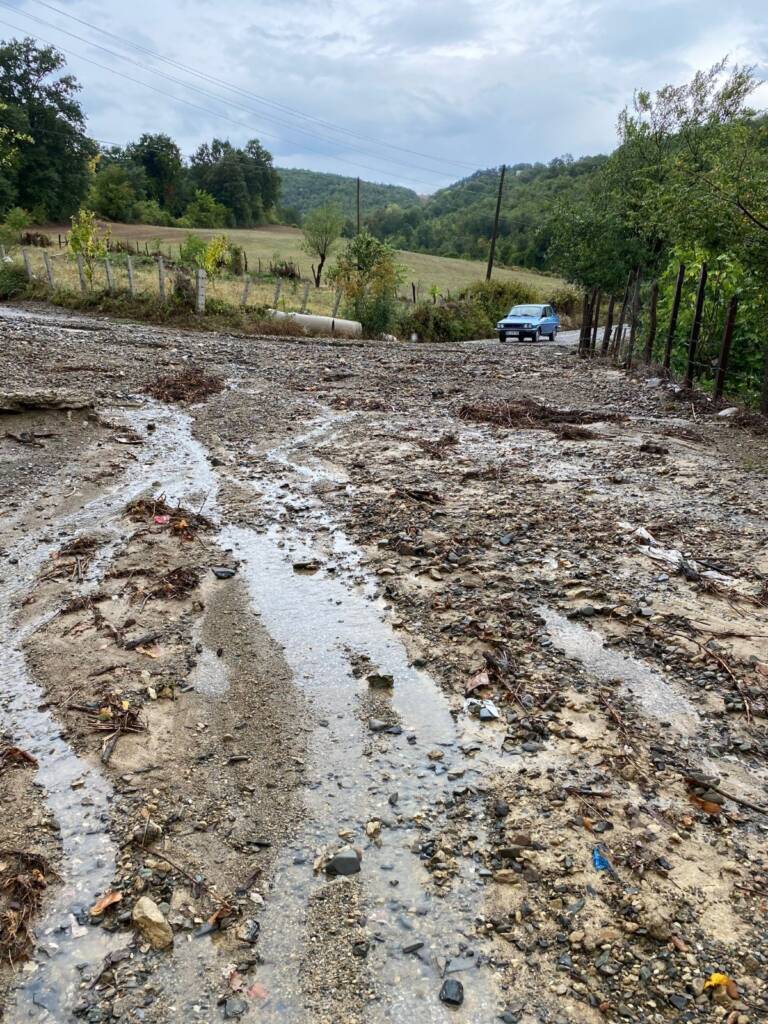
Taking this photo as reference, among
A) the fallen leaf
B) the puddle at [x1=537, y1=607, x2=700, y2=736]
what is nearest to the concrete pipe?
the puddle at [x1=537, y1=607, x2=700, y2=736]

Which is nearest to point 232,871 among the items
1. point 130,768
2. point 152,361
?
point 130,768

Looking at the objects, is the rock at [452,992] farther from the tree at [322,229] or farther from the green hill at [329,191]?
the green hill at [329,191]

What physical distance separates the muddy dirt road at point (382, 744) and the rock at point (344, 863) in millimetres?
11

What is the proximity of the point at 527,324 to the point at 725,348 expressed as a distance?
19.2 m

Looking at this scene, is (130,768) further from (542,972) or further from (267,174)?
(267,174)

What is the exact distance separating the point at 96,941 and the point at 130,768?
951 mm

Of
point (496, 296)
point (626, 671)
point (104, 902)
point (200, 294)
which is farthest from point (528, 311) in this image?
point (104, 902)

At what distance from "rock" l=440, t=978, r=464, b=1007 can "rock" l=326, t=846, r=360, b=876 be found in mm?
576

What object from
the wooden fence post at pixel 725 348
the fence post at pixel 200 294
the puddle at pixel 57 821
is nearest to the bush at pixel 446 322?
the fence post at pixel 200 294

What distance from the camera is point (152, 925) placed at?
2447 mm

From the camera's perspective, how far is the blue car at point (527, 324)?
29344 mm

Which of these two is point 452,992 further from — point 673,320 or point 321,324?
point 321,324

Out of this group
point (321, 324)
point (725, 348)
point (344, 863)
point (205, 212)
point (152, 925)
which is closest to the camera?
point (152, 925)

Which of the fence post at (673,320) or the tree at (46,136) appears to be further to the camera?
the tree at (46,136)
